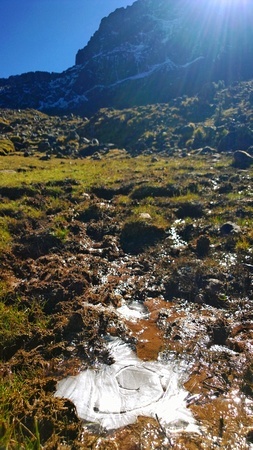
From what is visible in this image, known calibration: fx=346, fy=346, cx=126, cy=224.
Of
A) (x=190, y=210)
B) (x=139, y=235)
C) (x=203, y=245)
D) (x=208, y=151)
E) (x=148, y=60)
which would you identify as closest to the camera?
(x=203, y=245)

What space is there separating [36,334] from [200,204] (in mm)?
8904

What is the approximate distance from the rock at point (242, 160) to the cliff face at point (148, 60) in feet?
165

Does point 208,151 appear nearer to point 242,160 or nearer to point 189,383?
point 242,160

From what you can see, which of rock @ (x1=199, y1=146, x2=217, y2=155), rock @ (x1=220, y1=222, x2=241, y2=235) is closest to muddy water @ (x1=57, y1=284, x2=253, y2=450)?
rock @ (x1=220, y1=222, x2=241, y2=235)

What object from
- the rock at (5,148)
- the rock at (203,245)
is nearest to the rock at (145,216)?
the rock at (203,245)

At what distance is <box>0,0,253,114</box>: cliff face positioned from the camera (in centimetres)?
7588

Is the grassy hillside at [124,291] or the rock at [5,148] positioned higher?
the rock at [5,148]

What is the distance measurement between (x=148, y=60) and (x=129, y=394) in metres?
104

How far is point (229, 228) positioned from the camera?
11.0 meters

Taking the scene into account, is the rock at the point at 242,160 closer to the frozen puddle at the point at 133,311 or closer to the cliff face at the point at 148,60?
the frozen puddle at the point at 133,311

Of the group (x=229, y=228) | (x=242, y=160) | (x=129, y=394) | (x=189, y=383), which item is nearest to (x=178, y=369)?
(x=189, y=383)

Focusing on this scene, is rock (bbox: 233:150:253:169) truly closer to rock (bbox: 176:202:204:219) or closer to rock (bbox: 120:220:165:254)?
rock (bbox: 176:202:204:219)

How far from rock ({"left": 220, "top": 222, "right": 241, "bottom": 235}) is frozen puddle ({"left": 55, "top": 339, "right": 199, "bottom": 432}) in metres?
6.08

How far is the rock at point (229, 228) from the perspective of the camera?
1088cm
